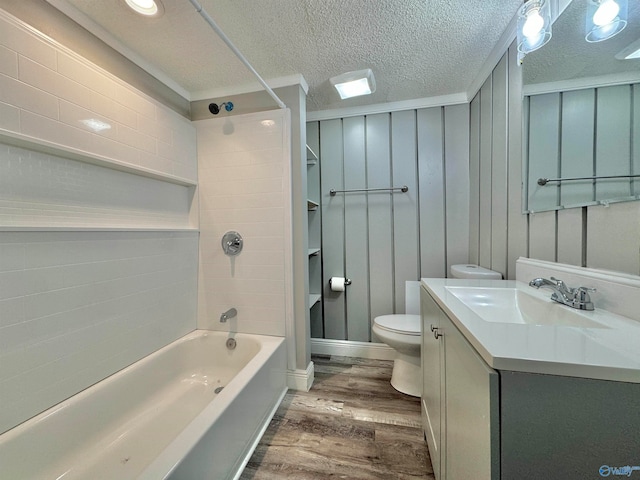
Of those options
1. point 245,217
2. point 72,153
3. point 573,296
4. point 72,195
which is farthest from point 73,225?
point 573,296

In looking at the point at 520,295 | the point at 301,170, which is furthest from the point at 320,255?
the point at 520,295

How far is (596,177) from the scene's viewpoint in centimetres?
→ 86

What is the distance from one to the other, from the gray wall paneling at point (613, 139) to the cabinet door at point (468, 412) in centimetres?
72

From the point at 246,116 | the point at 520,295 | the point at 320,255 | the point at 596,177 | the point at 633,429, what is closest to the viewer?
the point at 633,429

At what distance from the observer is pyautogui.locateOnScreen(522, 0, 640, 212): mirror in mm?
751

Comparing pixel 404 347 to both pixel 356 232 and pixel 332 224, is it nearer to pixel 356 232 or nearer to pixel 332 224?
pixel 356 232

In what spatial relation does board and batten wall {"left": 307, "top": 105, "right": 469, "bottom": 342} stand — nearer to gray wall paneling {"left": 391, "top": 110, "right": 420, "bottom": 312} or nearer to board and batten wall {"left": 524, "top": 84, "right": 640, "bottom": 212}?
gray wall paneling {"left": 391, "top": 110, "right": 420, "bottom": 312}

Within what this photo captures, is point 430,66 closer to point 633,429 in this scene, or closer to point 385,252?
point 385,252

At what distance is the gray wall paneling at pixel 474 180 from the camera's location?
1809mm

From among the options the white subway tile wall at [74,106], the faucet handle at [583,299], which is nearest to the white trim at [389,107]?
the white subway tile wall at [74,106]

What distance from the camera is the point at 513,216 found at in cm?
137

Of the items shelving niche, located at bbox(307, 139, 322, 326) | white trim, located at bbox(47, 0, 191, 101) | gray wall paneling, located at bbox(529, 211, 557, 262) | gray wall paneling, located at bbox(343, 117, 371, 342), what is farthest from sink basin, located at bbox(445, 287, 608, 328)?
white trim, located at bbox(47, 0, 191, 101)

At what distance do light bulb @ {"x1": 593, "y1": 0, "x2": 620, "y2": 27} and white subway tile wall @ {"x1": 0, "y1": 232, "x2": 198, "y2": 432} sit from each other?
2311 millimetres

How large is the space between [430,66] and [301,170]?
115 cm
